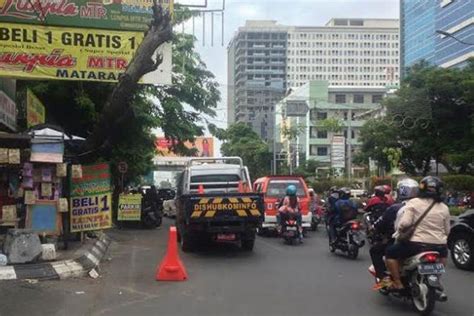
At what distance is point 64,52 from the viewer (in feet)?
53.9

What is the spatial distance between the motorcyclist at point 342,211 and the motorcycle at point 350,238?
0.43 ft

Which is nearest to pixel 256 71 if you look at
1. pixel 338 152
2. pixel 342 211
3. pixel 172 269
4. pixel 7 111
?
pixel 338 152

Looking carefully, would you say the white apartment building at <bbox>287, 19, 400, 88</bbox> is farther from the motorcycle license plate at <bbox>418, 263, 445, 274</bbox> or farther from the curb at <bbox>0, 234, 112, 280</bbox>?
the motorcycle license plate at <bbox>418, 263, 445, 274</bbox>

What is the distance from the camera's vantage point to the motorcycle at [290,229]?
17750 millimetres

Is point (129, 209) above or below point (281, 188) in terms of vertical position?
below

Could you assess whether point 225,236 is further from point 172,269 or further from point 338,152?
point 338,152

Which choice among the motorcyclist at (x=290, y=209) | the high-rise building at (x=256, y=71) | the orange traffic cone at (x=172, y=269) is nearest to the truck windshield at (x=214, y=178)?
the motorcyclist at (x=290, y=209)

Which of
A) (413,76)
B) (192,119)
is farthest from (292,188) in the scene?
(413,76)

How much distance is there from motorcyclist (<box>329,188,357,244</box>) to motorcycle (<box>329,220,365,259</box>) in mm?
131

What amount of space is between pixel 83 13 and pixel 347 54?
97.1m

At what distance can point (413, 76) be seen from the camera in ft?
138

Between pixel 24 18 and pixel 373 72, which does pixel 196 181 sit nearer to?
pixel 24 18

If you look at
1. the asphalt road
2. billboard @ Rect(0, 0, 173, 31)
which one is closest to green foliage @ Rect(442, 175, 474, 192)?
the asphalt road

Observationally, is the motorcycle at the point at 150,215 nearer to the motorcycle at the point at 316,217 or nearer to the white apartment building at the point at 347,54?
the motorcycle at the point at 316,217
